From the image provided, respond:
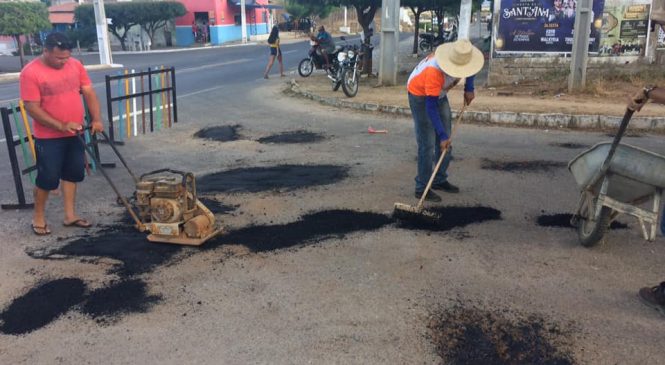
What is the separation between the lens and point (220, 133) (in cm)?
973

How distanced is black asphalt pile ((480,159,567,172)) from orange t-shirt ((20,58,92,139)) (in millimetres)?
4917

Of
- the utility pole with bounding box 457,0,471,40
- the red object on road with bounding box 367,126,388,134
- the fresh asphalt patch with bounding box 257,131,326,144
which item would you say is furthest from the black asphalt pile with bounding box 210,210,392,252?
the utility pole with bounding box 457,0,471,40

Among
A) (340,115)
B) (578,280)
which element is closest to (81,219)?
(578,280)

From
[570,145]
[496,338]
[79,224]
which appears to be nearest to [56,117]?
[79,224]

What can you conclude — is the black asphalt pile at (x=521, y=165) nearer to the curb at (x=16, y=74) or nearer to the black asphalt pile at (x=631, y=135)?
the black asphalt pile at (x=631, y=135)

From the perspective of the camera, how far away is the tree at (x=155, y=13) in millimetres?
40594

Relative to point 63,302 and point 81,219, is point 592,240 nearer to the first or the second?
point 63,302

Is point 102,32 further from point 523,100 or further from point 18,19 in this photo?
point 523,100

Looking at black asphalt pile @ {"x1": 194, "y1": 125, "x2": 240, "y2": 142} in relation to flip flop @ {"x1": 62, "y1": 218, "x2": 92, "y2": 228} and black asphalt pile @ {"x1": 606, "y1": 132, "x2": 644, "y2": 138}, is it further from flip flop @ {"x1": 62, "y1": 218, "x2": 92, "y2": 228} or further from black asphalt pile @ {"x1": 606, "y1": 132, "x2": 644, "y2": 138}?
black asphalt pile @ {"x1": 606, "y1": 132, "x2": 644, "y2": 138}

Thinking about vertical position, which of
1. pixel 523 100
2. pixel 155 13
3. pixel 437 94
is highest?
pixel 155 13

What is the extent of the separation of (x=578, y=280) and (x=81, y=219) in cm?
445

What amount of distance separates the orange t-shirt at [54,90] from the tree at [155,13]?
3905cm

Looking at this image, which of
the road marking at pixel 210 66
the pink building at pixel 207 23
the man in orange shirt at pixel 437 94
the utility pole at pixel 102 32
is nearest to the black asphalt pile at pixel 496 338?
the man in orange shirt at pixel 437 94

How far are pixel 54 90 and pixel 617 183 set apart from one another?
4.77 meters
